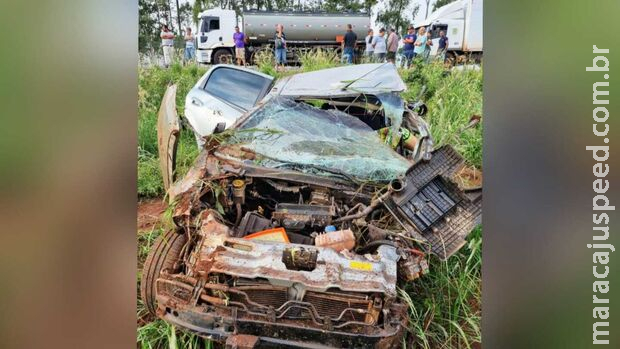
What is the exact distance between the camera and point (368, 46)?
→ 3260 millimetres

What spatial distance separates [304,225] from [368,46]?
1.69 meters

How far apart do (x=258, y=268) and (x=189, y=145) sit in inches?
53.1

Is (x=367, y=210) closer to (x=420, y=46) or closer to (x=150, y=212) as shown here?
(x=150, y=212)

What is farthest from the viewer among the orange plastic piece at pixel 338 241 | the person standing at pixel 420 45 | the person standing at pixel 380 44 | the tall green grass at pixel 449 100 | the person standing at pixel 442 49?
the person standing at pixel 442 49

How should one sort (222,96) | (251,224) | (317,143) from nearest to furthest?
(251,224), (317,143), (222,96)

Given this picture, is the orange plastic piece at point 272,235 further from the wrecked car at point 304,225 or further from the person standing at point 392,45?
the person standing at point 392,45

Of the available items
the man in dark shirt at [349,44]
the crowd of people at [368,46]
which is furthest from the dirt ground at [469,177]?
the man in dark shirt at [349,44]

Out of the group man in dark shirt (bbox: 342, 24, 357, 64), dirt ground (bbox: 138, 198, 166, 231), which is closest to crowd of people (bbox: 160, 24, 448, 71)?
man in dark shirt (bbox: 342, 24, 357, 64)

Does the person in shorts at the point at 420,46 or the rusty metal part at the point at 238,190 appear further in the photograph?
the person in shorts at the point at 420,46

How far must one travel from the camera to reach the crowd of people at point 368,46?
269 centimetres

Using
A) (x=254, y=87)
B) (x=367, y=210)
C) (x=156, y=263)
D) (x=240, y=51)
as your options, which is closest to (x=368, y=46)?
(x=254, y=87)

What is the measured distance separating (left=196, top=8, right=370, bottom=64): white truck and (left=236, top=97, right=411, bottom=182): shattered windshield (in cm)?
49

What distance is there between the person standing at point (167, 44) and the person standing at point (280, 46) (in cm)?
93

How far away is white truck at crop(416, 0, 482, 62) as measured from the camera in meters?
2.40
